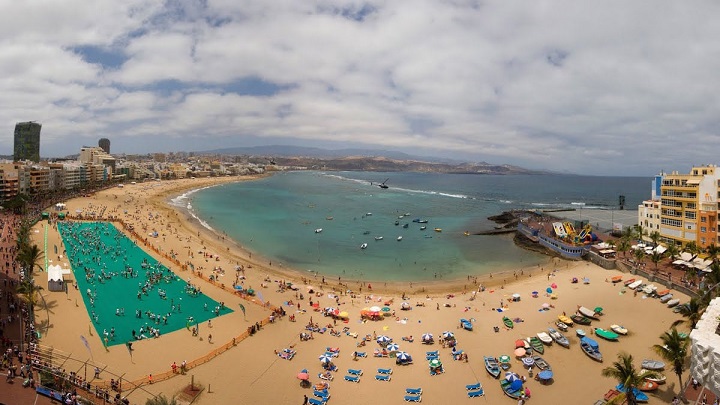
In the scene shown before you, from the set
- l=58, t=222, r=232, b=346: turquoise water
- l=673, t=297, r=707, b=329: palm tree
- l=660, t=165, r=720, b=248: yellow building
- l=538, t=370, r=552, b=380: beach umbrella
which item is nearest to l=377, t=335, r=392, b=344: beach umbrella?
l=538, t=370, r=552, b=380: beach umbrella

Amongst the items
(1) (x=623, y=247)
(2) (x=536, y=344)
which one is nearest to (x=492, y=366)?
(2) (x=536, y=344)

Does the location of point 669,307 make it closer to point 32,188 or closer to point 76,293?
point 76,293

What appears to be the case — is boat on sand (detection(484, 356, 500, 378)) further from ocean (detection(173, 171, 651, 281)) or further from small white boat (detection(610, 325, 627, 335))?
ocean (detection(173, 171, 651, 281))

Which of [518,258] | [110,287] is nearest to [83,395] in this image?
[110,287]

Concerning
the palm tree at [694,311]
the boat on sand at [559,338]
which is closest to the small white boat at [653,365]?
the palm tree at [694,311]

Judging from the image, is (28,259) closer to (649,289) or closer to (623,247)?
(649,289)

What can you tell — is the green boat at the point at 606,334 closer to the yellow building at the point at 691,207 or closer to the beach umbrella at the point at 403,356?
the beach umbrella at the point at 403,356
